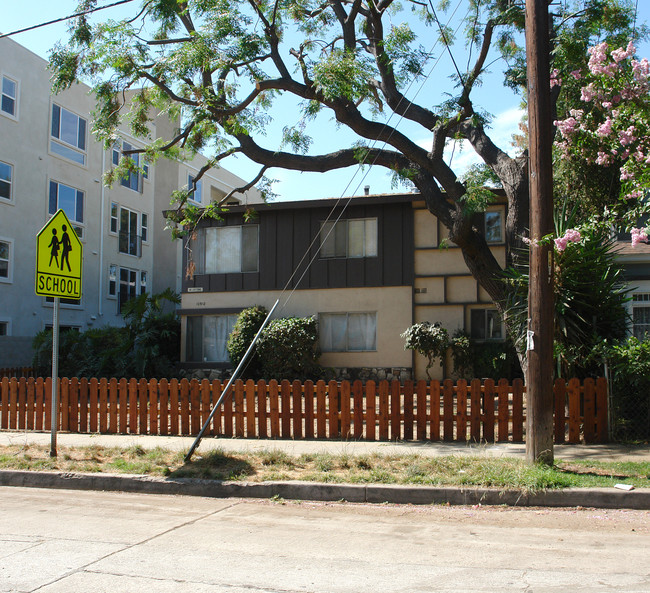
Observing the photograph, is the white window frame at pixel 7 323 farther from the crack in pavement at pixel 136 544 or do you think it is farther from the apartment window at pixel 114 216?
the crack in pavement at pixel 136 544

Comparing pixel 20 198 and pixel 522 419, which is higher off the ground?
pixel 20 198

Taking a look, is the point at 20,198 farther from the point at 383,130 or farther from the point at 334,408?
the point at 334,408

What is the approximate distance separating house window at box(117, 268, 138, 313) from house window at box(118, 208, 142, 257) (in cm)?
93

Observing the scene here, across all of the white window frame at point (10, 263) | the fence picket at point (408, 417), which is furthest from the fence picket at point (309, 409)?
the white window frame at point (10, 263)

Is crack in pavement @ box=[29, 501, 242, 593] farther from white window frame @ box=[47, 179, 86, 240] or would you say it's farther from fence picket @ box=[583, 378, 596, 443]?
white window frame @ box=[47, 179, 86, 240]

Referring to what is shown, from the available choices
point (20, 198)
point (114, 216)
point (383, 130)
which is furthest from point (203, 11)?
point (114, 216)

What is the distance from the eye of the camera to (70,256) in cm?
988

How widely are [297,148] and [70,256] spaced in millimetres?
7005

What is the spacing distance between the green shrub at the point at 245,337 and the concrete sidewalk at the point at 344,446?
7.50 metres

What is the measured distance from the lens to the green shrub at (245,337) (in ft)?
62.3

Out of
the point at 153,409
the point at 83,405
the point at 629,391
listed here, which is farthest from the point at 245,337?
the point at 629,391

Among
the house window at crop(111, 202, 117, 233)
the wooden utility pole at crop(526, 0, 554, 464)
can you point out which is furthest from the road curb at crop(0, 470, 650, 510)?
the house window at crop(111, 202, 117, 233)

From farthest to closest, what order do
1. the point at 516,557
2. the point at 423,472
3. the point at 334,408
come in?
the point at 334,408 → the point at 423,472 → the point at 516,557

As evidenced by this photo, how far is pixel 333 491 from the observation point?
7.52 m
